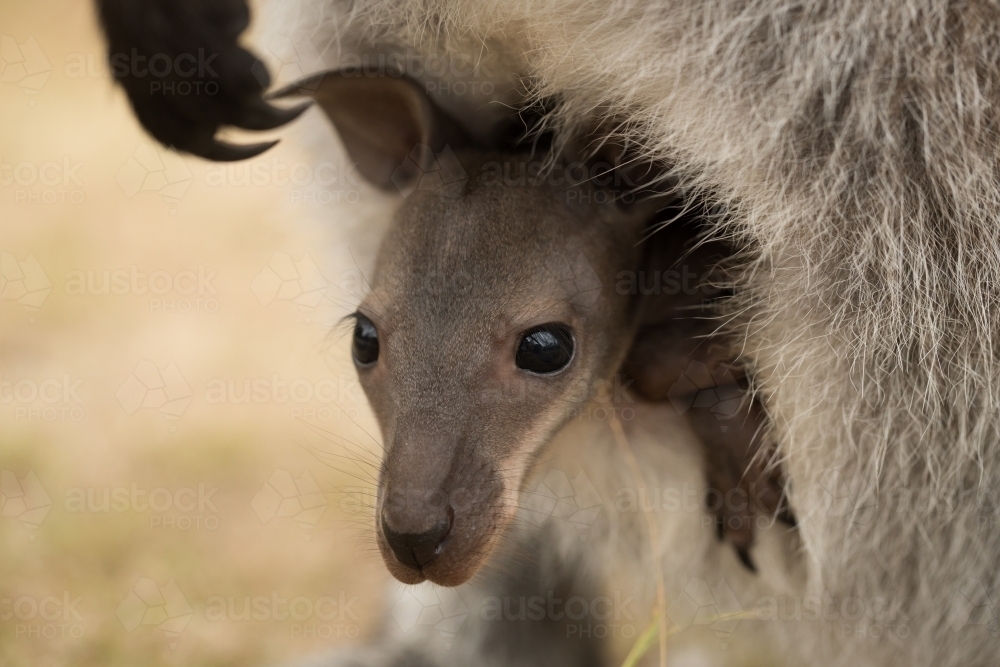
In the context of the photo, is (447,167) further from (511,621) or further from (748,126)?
(511,621)

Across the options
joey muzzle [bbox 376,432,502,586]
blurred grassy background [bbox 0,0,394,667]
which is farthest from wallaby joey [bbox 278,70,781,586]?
blurred grassy background [bbox 0,0,394,667]

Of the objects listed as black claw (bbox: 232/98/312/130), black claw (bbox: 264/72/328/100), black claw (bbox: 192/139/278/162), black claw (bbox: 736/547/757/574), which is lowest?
black claw (bbox: 736/547/757/574)

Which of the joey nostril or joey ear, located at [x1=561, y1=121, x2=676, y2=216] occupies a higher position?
joey ear, located at [x1=561, y1=121, x2=676, y2=216]

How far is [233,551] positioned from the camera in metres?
2.11

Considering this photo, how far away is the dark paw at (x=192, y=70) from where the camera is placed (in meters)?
1.20

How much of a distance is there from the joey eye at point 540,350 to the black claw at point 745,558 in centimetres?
41

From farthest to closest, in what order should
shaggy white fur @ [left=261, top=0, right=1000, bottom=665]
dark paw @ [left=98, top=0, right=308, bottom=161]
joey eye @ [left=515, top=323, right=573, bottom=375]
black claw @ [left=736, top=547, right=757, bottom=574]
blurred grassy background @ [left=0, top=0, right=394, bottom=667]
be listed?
blurred grassy background @ [left=0, top=0, right=394, bottom=667] < black claw @ [left=736, top=547, right=757, bottom=574] < dark paw @ [left=98, top=0, right=308, bottom=161] < joey eye @ [left=515, top=323, right=573, bottom=375] < shaggy white fur @ [left=261, top=0, right=1000, bottom=665]

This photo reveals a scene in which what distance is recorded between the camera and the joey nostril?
0.94m

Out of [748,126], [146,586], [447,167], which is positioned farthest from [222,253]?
[748,126]

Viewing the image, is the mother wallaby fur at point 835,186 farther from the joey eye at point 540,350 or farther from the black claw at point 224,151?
the joey eye at point 540,350

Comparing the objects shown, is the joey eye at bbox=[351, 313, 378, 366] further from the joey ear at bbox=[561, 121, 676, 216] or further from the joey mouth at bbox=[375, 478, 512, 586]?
the joey ear at bbox=[561, 121, 676, 216]

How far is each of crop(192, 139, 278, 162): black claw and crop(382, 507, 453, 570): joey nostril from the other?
0.49m

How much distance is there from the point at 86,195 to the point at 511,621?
2.28m

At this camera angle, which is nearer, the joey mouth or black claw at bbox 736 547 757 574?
the joey mouth
